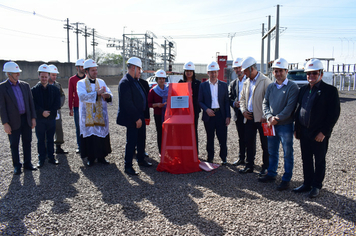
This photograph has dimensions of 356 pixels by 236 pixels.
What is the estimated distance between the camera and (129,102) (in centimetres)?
493

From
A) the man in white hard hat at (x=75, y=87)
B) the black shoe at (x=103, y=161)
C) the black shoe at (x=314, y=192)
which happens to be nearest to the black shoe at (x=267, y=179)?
the black shoe at (x=314, y=192)

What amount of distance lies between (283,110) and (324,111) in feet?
1.86

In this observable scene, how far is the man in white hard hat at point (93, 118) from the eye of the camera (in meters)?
5.39

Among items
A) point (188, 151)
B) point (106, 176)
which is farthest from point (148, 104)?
point (106, 176)

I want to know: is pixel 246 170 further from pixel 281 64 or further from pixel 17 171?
pixel 17 171

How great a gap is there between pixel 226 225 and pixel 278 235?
587 mm

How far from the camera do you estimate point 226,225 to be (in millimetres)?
3227

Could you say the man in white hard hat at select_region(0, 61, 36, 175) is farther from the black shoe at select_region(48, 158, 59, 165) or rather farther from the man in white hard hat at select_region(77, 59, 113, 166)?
the man in white hard hat at select_region(77, 59, 113, 166)

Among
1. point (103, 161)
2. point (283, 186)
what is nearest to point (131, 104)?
point (103, 161)

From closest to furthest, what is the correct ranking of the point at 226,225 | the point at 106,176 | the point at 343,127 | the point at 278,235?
the point at 278,235, the point at 226,225, the point at 106,176, the point at 343,127

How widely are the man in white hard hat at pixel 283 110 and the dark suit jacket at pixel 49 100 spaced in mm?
4243

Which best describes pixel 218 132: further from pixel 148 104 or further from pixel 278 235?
pixel 278 235

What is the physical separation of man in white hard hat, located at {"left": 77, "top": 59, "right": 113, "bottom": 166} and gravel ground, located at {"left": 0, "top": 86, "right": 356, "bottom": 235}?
36 centimetres

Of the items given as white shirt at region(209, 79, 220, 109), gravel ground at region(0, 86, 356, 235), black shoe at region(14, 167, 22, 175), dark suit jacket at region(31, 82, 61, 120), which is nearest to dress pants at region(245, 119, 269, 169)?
gravel ground at region(0, 86, 356, 235)
